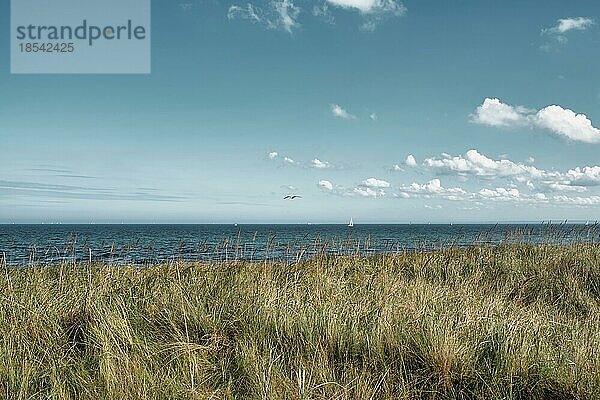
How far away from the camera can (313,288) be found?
609 cm

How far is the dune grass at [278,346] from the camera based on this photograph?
11.5ft

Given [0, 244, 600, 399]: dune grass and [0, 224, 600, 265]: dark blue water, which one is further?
[0, 224, 600, 265]: dark blue water

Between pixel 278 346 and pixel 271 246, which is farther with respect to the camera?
pixel 271 246

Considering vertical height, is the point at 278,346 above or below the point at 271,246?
below

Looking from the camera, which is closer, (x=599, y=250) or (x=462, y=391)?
(x=462, y=391)

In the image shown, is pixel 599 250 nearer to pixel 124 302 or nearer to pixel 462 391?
pixel 462 391

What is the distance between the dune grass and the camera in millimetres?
3496

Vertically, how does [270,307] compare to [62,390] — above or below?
above

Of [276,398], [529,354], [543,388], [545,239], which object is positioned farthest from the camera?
[545,239]

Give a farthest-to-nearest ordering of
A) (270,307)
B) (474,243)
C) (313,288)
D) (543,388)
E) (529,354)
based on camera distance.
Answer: (474,243) < (313,288) < (270,307) < (529,354) < (543,388)

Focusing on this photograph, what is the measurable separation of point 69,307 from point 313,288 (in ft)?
9.51

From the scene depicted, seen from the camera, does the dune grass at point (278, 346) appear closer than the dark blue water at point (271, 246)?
Yes

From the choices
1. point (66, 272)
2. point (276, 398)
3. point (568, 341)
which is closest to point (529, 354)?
point (568, 341)

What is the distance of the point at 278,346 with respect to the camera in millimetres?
4309
